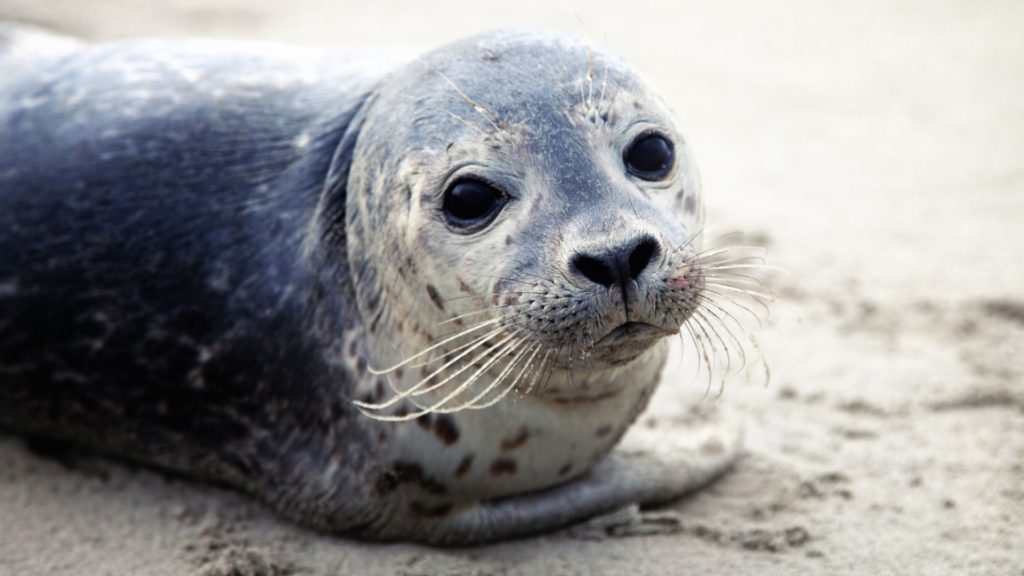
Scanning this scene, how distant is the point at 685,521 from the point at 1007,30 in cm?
493

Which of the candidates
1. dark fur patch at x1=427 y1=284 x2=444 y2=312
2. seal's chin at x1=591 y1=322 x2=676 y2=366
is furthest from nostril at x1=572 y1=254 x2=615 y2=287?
dark fur patch at x1=427 y1=284 x2=444 y2=312

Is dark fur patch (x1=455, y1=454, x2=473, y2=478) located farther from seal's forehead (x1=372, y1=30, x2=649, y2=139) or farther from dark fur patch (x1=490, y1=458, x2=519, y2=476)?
seal's forehead (x1=372, y1=30, x2=649, y2=139)

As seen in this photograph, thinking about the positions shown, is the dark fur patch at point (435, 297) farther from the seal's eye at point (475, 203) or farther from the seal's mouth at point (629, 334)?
the seal's mouth at point (629, 334)

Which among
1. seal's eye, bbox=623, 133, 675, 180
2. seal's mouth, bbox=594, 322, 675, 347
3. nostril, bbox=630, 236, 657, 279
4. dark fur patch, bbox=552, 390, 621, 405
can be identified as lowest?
dark fur patch, bbox=552, 390, 621, 405

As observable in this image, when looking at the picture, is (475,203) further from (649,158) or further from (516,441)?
(516,441)

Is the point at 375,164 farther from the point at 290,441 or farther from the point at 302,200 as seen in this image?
the point at 290,441

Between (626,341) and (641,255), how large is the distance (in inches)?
8.2

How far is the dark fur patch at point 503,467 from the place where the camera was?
3008 mm

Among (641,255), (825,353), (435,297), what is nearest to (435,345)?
(435,297)

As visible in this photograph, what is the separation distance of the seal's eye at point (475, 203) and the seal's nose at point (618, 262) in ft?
0.93

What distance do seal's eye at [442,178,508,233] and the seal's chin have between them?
1.27ft

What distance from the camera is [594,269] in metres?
2.49

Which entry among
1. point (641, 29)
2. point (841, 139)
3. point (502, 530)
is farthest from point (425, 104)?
point (641, 29)

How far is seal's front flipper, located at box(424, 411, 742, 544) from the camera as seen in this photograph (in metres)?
3.09
